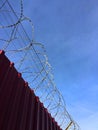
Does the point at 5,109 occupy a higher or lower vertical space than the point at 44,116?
lower

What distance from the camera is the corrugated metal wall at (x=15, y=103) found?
399 cm

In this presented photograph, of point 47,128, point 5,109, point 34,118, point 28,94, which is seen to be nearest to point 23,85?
point 28,94

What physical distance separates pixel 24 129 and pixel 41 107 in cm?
191

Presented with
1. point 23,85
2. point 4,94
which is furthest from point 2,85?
point 23,85

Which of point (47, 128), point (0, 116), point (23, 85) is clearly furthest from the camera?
point (47, 128)

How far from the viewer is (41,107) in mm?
6602

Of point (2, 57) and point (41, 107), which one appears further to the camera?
point (41, 107)

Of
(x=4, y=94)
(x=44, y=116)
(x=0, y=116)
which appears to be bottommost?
(x=0, y=116)

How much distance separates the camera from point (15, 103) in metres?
4.50

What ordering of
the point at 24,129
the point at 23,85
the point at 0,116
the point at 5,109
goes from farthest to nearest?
the point at 23,85 < the point at 24,129 < the point at 5,109 < the point at 0,116

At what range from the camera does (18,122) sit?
448 centimetres

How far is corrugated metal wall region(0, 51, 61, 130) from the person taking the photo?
3988mm

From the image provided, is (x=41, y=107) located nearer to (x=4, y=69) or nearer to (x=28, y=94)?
(x=28, y=94)

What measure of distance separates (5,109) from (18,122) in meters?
0.70
